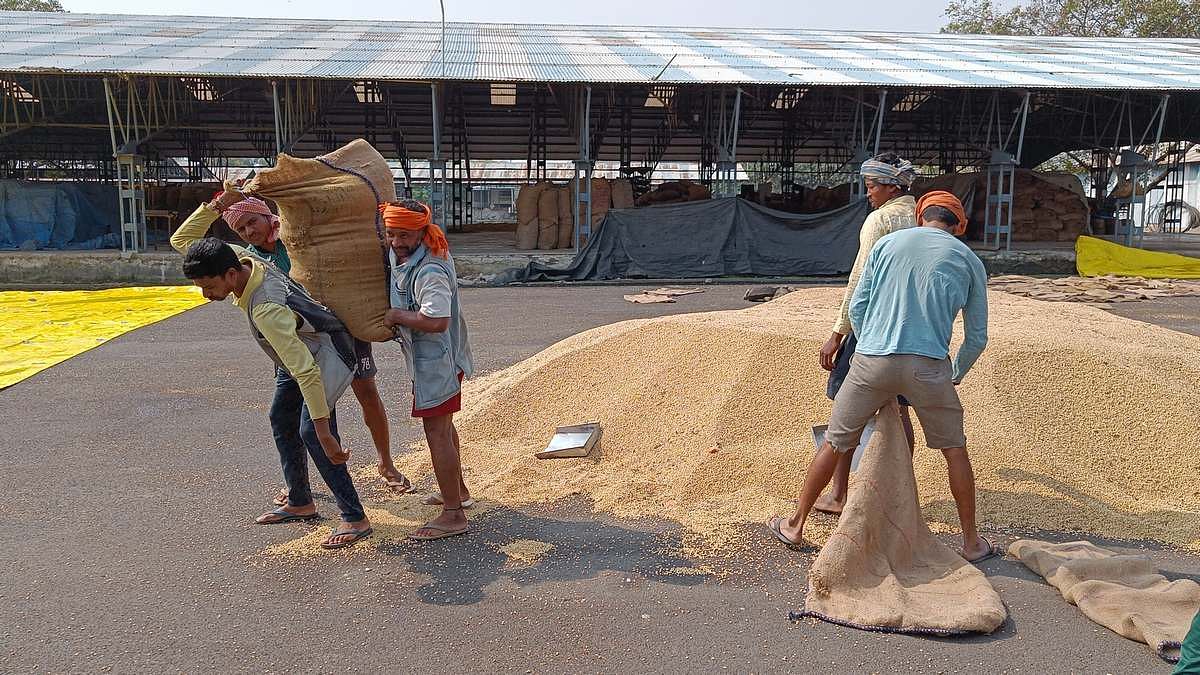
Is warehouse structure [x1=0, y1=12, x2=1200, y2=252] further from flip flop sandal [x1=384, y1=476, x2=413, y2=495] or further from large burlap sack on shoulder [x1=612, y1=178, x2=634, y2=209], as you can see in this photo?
flip flop sandal [x1=384, y1=476, x2=413, y2=495]

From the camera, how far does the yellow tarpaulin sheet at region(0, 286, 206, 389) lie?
8094mm

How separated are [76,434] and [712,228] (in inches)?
447

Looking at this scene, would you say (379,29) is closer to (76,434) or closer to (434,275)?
(76,434)

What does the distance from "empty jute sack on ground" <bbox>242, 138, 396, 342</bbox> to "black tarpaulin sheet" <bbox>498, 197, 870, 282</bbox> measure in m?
11.6

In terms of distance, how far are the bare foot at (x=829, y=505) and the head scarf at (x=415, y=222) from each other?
2.10 m

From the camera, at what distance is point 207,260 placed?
331 centimetres

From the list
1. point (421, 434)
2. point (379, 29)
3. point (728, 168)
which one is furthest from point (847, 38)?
point (421, 434)

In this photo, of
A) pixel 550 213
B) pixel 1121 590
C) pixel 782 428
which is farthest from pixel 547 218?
pixel 1121 590

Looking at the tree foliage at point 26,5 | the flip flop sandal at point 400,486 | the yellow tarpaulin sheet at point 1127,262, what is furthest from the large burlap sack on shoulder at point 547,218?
the tree foliage at point 26,5

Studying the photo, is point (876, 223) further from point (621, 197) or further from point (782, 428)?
point (621, 197)

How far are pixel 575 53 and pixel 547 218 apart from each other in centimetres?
397

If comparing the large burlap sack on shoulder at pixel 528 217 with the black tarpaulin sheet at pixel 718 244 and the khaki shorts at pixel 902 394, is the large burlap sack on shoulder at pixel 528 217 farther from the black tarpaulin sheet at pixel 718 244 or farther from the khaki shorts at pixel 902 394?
the khaki shorts at pixel 902 394

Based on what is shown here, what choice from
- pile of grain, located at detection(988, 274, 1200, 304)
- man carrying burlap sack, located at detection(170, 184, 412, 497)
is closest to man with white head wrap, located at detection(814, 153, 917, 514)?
man carrying burlap sack, located at detection(170, 184, 412, 497)

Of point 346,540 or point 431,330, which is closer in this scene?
point 431,330
